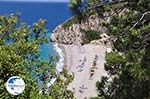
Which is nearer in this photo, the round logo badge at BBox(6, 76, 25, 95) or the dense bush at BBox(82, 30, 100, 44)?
the round logo badge at BBox(6, 76, 25, 95)

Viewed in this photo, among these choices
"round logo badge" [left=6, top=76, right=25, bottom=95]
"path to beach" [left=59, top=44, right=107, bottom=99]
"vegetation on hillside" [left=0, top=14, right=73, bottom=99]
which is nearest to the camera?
"round logo badge" [left=6, top=76, right=25, bottom=95]

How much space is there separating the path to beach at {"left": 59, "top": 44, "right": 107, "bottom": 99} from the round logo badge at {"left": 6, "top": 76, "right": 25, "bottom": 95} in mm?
7438

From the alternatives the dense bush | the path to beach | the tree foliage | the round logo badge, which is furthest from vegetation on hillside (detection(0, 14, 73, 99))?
the path to beach

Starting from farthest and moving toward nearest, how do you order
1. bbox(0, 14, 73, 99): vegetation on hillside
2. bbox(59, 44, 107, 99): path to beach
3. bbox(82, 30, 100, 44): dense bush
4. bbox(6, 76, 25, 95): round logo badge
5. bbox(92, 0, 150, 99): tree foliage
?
1. bbox(59, 44, 107, 99): path to beach
2. bbox(82, 30, 100, 44): dense bush
3. bbox(92, 0, 150, 99): tree foliage
4. bbox(0, 14, 73, 99): vegetation on hillside
5. bbox(6, 76, 25, 95): round logo badge

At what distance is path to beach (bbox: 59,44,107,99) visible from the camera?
33875mm

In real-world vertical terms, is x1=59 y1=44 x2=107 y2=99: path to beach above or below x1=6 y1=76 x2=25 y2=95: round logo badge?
below

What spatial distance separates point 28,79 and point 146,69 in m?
2.11

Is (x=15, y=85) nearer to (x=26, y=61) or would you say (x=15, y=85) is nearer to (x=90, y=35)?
(x=26, y=61)

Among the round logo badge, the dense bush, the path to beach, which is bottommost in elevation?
the path to beach

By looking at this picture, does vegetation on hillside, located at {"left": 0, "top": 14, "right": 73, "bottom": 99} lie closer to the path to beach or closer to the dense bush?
the dense bush

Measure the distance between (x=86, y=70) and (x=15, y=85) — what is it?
36.1 m

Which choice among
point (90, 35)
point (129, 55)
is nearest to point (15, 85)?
point (129, 55)

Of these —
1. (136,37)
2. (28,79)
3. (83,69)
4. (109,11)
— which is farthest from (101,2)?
(83,69)

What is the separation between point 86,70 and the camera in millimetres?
44219
